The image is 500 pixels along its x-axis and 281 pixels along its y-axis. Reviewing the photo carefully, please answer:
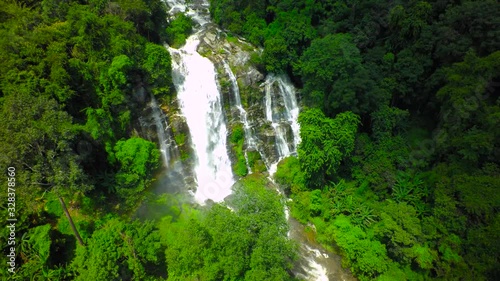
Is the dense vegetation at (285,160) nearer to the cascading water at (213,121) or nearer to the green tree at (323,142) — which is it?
the green tree at (323,142)

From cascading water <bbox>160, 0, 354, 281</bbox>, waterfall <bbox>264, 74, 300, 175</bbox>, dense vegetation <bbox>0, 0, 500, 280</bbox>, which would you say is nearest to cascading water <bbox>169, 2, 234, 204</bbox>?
cascading water <bbox>160, 0, 354, 281</bbox>

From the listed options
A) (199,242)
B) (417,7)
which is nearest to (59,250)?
(199,242)

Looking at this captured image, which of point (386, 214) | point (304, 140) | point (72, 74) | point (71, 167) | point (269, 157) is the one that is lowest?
point (386, 214)

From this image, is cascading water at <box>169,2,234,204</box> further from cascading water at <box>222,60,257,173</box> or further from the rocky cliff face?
→ cascading water at <box>222,60,257,173</box>

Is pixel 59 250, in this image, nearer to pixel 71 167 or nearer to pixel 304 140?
pixel 71 167

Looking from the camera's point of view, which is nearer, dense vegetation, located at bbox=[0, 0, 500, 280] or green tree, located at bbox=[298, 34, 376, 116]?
dense vegetation, located at bbox=[0, 0, 500, 280]
